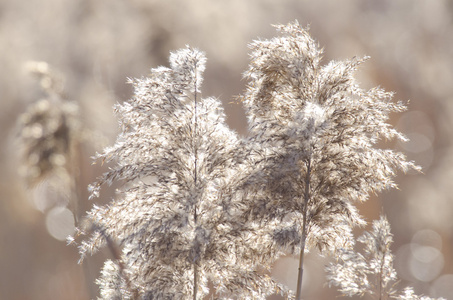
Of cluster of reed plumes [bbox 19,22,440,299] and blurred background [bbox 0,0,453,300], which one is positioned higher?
blurred background [bbox 0,0,453,300]

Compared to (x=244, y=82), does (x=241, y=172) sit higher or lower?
lower

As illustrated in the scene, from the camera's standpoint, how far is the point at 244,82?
1656 cm

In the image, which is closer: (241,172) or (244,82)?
(241,172)

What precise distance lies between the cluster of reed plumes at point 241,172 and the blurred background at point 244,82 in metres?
5.51

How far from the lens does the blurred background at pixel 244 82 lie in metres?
11.3

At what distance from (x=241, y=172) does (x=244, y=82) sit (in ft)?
39.1

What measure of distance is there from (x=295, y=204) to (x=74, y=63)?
814 centimetres

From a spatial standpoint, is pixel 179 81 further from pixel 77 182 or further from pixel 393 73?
pixel 393 73

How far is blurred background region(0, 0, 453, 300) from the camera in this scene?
11.3 meters

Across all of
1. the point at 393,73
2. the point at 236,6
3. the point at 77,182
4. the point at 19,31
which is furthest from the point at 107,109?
the point at 393,73

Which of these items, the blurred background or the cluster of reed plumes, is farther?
the blurred background

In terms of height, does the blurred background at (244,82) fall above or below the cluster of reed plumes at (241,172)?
above

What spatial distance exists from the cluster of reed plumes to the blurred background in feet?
18.1

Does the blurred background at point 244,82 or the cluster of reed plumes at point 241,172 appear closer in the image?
the cluster of reed plumes at point 241,172
